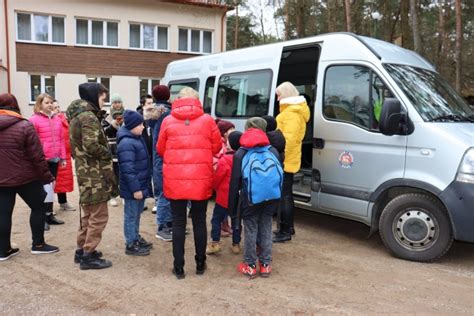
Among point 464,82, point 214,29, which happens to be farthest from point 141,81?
point 464,82

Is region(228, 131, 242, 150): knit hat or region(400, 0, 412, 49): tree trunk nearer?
region(228, 131, 242, 150): knit hat

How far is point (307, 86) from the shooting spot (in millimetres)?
7703

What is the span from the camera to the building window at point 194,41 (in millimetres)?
24750

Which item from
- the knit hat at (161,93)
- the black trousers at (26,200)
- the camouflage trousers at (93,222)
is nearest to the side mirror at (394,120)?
the knit hat at (161,93)

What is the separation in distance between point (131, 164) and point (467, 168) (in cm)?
346

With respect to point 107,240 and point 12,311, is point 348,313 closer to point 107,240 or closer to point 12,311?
point 12,311

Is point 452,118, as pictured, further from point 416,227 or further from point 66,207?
point 66,207

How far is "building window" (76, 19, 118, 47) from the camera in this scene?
2248cm

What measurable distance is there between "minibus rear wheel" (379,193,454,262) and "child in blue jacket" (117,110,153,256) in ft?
9.08

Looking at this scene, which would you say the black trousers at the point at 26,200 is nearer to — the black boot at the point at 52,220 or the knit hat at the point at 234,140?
the black boot at the point at 52,220

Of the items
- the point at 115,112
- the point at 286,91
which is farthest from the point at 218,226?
the point at 115,112

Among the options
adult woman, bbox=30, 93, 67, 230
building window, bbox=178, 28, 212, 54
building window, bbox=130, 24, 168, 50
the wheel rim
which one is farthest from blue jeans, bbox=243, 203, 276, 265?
building window, bbox=178, 28, 212, 54

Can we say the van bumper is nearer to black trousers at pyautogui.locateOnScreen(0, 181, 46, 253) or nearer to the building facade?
black trousers at pyautogui.locateOnScreen(0, 181, 46, 253)

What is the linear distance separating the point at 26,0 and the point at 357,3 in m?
15.5
